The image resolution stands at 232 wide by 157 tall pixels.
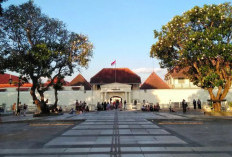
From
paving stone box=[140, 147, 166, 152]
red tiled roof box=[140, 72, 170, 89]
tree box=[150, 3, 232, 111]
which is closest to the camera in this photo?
paving stone box=[140, 147, 166, 152]

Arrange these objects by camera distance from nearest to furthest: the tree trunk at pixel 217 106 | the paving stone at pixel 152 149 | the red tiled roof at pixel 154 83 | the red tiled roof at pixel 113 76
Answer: the paving stone at pixel 152 149 → the tree trunk at pixel 217 106 → the red tiled roof at pixel 113 76 → the red tiled roof at pixel 154 83

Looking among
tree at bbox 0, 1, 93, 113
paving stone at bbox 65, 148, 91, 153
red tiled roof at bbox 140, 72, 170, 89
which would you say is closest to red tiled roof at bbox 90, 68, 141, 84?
red tiled roof at bbox 140, 72, 170, 89

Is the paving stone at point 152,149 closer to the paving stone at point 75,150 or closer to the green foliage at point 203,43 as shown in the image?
the paving stone at point 75,150

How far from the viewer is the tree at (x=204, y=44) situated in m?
24.1

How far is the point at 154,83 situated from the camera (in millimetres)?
63531

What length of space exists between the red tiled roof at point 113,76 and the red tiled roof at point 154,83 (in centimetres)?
598

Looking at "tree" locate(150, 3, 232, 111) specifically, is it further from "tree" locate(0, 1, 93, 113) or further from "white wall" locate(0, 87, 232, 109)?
"white wall" locate(0, 87, 232, 109)

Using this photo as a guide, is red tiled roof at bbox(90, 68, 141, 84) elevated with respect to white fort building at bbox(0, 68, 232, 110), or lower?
elevated

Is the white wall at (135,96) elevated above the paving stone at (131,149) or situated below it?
above

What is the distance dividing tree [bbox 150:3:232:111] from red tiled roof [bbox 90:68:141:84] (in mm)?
28936

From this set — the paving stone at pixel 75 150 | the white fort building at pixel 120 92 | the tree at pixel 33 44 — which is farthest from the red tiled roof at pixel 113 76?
the paving stone at pixel 75 150

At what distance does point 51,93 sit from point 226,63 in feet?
115

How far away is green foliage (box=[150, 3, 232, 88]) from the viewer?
78.9ft

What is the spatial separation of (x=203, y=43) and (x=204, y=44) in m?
0.16
